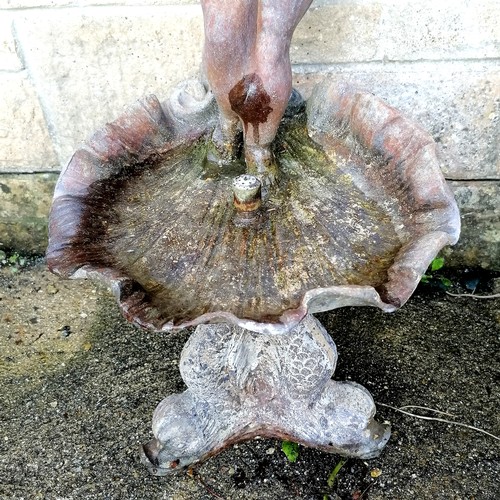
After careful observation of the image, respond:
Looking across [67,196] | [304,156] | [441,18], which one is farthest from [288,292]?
[441,18]

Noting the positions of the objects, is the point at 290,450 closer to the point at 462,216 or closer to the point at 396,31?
the point at 462,216

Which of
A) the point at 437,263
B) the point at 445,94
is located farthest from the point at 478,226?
the point at 445,94

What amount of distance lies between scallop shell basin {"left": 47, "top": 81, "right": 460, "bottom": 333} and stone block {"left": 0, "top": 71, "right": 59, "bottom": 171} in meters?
0.79

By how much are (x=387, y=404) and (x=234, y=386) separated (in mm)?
557

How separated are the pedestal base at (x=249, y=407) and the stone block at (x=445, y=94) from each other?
914mm

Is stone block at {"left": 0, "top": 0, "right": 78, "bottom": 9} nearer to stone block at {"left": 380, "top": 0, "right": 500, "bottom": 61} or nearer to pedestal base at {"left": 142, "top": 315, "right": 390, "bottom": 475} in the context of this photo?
stone block at {"left": 380, "top": 0, "right": 500, "bottom": 61}

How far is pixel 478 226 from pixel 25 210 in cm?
199

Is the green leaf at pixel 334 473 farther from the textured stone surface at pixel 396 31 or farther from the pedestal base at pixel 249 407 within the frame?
the textured stone surface at pixel 396 31

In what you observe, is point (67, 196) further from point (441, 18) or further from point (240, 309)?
point (441, 18)

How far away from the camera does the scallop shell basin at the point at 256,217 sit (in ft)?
4.58

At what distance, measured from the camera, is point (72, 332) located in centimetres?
248

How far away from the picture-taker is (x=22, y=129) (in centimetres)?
250

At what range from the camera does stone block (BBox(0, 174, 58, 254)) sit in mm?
2693

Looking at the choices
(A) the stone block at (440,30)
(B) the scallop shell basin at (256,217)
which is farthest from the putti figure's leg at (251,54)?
(A) the stone block at (440,30)
